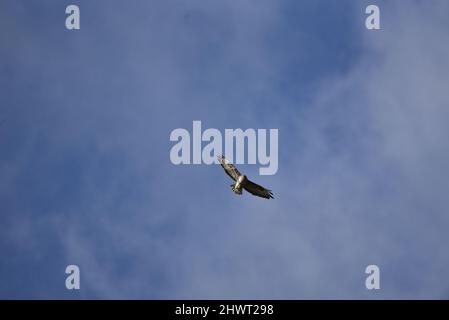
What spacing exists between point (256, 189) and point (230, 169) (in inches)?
52.8

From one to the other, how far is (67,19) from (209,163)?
9627 millimetres

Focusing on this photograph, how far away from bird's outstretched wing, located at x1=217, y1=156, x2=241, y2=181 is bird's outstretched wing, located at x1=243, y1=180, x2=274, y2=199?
52cm

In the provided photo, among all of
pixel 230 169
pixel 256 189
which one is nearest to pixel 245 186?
pixel 256 189

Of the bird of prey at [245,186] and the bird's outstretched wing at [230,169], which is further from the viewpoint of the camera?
the bird's outstretched wing at [230,169]

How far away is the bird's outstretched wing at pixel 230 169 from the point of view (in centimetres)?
3688

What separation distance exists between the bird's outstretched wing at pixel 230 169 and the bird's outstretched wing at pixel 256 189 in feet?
1.71

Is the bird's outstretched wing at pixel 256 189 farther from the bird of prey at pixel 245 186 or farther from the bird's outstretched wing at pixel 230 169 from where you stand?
the bird's outstretched wing at pixel 230 169

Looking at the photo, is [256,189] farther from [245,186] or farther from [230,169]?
[230,169]

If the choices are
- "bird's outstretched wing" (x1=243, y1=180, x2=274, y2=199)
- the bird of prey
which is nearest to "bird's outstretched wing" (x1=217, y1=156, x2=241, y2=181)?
the bird of prey

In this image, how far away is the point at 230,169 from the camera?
37.1 metres

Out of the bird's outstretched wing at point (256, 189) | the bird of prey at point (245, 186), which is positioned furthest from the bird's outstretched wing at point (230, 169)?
the bird's outstretched wing at point (256, 189)
